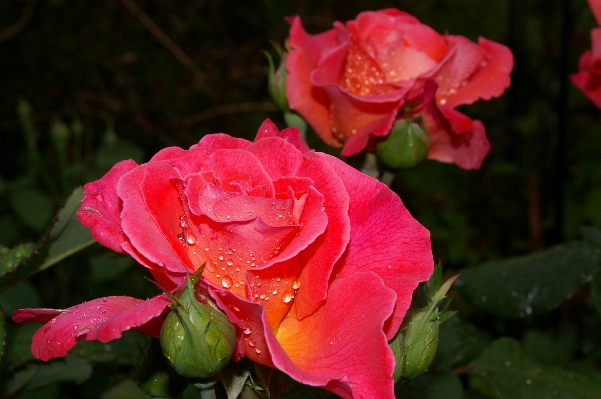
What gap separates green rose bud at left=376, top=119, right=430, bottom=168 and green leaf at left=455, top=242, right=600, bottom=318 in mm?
311

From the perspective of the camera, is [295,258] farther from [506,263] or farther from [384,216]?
[506,263]

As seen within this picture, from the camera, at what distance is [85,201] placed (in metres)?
0.51

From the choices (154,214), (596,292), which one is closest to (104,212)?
(154,214)

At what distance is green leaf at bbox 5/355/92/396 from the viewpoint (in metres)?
0.73

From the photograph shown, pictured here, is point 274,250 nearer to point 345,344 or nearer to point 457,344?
point 345,344

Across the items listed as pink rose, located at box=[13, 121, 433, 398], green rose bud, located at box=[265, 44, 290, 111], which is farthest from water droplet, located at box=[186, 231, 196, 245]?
green rose bud, located at box=[265, 44, 290, 111]

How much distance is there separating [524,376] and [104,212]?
602 mm

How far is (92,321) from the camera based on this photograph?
18.4 inches

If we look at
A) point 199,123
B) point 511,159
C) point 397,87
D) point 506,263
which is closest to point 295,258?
point 397,87

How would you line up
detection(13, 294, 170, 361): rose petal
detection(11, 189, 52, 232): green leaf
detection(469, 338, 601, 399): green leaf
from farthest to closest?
detection(11, 189, 52, 232): green leaf → detection(469, 338, 601, 399): green leaf → detection(13, 294, 170, 361): rose petal

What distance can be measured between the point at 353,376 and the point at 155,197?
0.19 m

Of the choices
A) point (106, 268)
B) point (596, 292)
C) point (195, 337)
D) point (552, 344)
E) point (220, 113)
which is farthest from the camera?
point (220, 113)

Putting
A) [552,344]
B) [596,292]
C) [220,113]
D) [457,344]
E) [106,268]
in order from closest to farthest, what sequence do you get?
[457,344], [596,292], [106,268], [552,344], [220,113]

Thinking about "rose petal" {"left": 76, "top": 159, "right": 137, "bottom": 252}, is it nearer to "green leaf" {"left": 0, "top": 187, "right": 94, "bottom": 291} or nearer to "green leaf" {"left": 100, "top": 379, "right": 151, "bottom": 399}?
"green leaf" {"left": 0, "top": 187, "right": 94, "bottom": 291}
